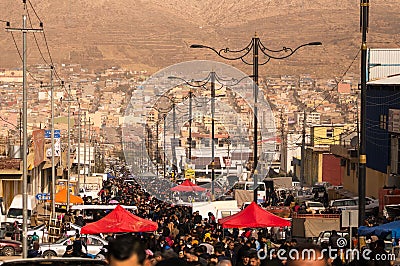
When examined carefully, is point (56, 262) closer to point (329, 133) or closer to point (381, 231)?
point (381, 231)

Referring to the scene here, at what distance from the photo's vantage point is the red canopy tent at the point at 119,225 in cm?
2706

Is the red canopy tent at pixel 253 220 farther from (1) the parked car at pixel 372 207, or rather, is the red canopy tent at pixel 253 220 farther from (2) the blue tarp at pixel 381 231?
(1) the parked car at pixel 372 207

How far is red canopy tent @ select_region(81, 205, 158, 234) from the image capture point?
27.1 metres

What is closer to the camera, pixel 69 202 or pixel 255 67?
pixel 255 67

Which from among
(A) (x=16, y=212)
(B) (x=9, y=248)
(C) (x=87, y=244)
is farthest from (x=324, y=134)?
(C) (x=87, y=244)

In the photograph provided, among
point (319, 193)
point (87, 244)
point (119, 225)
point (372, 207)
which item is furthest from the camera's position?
point (319, 193)

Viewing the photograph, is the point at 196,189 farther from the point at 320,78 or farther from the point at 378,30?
the point at 378,30

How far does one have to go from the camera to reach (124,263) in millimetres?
7285

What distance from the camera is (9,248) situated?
3372 cm

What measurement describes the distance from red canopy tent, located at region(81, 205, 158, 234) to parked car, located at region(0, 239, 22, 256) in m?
6.60

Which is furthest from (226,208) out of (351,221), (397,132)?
(351,221)

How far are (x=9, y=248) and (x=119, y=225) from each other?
24.8ft

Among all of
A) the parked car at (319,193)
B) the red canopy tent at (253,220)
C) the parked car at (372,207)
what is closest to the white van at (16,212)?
the parked car at (372,207)

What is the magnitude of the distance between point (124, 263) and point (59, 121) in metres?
130
